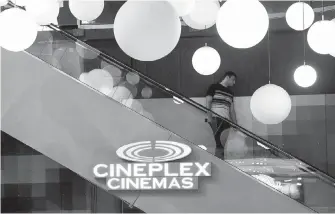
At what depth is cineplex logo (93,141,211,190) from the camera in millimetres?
6145

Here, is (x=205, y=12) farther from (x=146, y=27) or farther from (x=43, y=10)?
(x=146, y=27)

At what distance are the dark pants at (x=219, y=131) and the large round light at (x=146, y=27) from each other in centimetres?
379

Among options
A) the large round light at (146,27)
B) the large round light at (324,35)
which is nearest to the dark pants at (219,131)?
the large round light at (324,35)

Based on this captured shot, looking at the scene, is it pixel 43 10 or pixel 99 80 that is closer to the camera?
pixel 43 10

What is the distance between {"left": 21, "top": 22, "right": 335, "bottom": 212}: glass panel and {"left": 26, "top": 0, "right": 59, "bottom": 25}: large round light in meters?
2.69

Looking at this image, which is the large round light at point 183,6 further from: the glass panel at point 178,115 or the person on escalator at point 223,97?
the person on escalator at point 223,97

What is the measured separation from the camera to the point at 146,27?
7.34ft

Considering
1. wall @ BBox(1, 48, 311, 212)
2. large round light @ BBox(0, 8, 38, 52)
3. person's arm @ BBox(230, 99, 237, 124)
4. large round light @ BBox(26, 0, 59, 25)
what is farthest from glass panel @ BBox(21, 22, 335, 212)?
large round light @ BBox(0, 8, 38, 52)

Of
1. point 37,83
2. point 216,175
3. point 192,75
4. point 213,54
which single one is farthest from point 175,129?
point 192,75

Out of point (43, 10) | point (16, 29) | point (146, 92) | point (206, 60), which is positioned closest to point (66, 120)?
point (146, 92)

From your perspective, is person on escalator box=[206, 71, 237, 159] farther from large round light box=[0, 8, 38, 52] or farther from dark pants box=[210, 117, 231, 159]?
large round light box=[0, 8, 38, 52]

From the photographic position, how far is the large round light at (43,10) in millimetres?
3215

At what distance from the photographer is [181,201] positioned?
6.13 metres

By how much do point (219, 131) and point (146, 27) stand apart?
3915 millimetres
